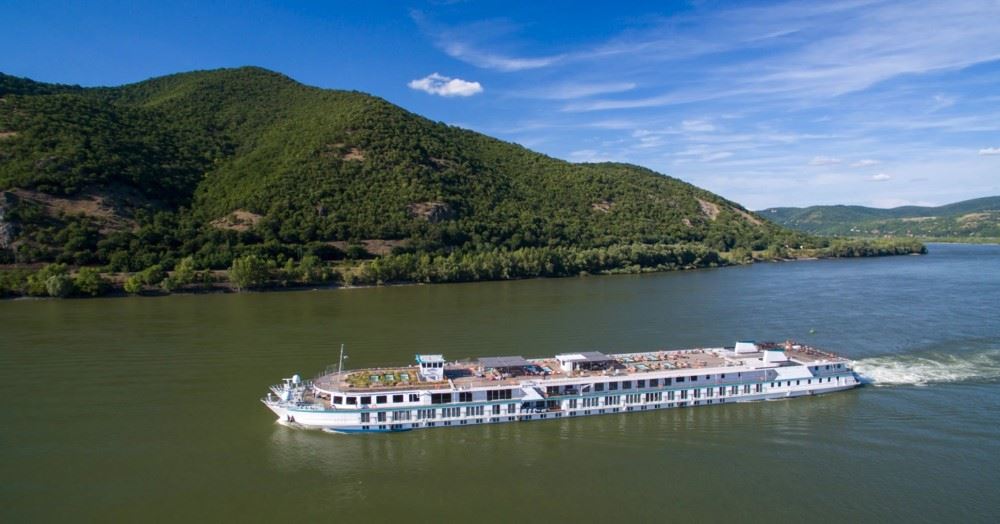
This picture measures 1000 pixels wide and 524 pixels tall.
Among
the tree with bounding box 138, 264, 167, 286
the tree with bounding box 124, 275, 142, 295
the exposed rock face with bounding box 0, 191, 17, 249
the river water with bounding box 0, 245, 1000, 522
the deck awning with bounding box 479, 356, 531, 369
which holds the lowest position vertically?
the river water with bounding box 0, 245, 1000, 522

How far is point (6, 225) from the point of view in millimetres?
A: 73250

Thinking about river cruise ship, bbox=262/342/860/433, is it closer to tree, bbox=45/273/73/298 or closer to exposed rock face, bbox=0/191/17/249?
tree, bbox=45/273/73/298

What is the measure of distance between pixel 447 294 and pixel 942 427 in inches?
1941

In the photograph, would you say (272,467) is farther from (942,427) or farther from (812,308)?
(812,308)

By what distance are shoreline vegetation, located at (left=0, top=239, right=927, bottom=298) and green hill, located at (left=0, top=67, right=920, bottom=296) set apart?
0.45 metres

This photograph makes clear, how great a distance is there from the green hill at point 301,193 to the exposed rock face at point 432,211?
32 cm

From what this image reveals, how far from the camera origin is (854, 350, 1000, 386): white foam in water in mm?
33531

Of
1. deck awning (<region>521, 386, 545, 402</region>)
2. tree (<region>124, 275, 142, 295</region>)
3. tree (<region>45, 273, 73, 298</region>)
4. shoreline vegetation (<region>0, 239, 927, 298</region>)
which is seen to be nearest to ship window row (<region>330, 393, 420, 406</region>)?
deck awning (<region>521, 386, 545, 402</region>)

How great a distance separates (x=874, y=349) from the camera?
3991 cm

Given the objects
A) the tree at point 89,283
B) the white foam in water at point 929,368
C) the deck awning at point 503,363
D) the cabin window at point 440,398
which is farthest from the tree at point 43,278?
the white foam in water at point 929,368

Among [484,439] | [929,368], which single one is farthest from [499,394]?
[929,368]

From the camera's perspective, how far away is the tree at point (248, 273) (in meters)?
71.5

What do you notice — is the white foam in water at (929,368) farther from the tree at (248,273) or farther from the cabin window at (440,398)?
the tree at (248,273)

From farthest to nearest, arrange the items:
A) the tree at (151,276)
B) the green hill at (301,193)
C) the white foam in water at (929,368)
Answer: the green hill at (301,193), the tree at (151,276), the white foam in water at (929,368)
